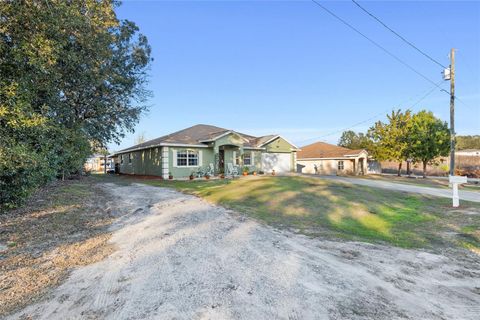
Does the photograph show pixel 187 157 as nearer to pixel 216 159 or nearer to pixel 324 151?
pixel 216 159

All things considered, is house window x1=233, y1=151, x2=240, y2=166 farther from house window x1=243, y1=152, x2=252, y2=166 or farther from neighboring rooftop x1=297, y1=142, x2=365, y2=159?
neighboring rooftop x1=297, y1=142, x2=365, y2=159

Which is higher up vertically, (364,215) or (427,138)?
(427,138)

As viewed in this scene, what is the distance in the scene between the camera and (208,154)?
74.3ft

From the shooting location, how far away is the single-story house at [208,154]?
21312mm

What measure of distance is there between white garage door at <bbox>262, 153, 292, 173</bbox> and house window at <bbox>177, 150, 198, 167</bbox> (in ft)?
26.0

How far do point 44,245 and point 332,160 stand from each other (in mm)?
35183

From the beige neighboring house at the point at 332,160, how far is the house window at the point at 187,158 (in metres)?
21.0

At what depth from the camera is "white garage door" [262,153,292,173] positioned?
90.4 feet

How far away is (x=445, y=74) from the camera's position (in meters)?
17.5

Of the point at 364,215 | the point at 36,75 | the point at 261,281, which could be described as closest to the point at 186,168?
the point at 36,75

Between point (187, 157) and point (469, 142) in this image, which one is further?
point (469, 142)

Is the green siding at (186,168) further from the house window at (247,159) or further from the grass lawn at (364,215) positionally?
the grass lawn at (364,215)

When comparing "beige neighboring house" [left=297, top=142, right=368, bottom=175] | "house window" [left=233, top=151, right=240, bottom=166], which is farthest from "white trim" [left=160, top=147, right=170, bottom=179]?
"beige neighboring house" [left=297, top=142, right=368, bottom=175]

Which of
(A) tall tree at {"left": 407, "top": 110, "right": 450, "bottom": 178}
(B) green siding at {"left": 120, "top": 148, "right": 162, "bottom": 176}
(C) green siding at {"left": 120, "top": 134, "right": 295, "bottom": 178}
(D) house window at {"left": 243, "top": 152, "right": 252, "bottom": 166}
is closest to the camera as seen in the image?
(C) green siding at {"left": 120, "top": 134, "right": 295, "bottom": 178}
